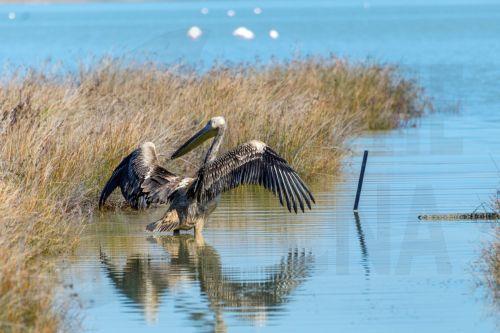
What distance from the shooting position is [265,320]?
9.55 metres

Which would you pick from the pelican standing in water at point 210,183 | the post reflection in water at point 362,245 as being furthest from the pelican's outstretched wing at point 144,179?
the post reflection in water at point 362,245

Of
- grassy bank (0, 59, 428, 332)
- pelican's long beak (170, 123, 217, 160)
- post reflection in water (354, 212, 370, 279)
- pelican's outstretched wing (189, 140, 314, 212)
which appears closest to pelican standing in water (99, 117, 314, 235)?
pelican's outstretched wing (189, 140, 314, 212)

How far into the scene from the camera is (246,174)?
43.4 ft

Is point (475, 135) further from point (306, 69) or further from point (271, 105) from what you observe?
point (271, 105)

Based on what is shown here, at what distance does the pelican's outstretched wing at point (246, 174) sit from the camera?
13.1 m

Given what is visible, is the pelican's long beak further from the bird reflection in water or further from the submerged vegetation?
the submerged vegetation

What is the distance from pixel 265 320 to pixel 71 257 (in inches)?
117

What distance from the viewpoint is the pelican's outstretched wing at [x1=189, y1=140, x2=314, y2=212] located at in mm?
13133

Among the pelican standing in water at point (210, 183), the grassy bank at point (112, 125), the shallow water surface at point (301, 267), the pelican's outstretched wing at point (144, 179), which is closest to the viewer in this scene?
the shallow water surface at point (301, 267)

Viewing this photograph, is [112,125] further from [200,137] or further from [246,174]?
[246,174]

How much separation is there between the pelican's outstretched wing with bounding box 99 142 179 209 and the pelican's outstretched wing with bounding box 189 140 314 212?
14.0 inches

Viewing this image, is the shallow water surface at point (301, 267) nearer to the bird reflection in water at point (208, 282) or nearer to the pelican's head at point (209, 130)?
the bird reflection in water at point (208, 282)

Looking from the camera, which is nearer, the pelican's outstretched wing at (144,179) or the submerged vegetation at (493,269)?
the submerged vegetation at (493,269)

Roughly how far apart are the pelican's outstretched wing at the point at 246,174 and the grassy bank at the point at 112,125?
45.5 inches
